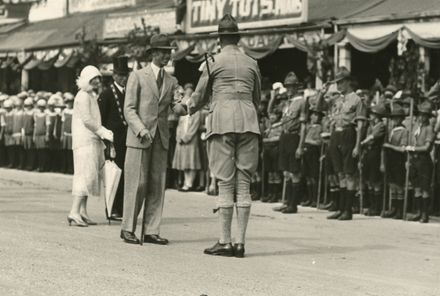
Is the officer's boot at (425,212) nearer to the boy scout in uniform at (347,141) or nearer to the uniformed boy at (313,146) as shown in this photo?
the boy scout in uniform at (347,141)

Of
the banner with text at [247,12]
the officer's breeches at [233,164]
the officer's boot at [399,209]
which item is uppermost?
the banner with text at [247,12]

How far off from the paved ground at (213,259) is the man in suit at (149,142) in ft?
1.13

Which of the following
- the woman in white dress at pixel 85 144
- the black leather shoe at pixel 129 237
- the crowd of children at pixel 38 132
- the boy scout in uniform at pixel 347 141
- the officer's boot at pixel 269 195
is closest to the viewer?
the black leather shoe at pixel 129 237

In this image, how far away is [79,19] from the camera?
1361 inches

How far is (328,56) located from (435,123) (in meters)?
5.46

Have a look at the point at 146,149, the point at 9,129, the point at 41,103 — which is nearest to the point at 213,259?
the point at 146,149

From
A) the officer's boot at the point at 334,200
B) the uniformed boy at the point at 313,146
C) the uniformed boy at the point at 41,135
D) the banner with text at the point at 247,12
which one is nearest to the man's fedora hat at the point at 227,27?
the officer's boot at the point at 334,200

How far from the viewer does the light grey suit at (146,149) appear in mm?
10992

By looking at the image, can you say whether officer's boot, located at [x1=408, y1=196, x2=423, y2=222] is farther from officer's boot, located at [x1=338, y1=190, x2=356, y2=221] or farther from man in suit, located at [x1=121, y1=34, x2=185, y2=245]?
man in suit, located at [x1=121, y1=34, x2=185, y2=245]

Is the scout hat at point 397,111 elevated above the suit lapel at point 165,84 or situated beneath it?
elevated above

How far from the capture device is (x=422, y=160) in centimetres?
1552

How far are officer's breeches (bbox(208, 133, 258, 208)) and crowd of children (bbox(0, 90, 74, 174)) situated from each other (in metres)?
15.5

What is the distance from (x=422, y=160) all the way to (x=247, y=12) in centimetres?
877

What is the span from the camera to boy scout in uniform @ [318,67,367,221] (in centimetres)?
1548
